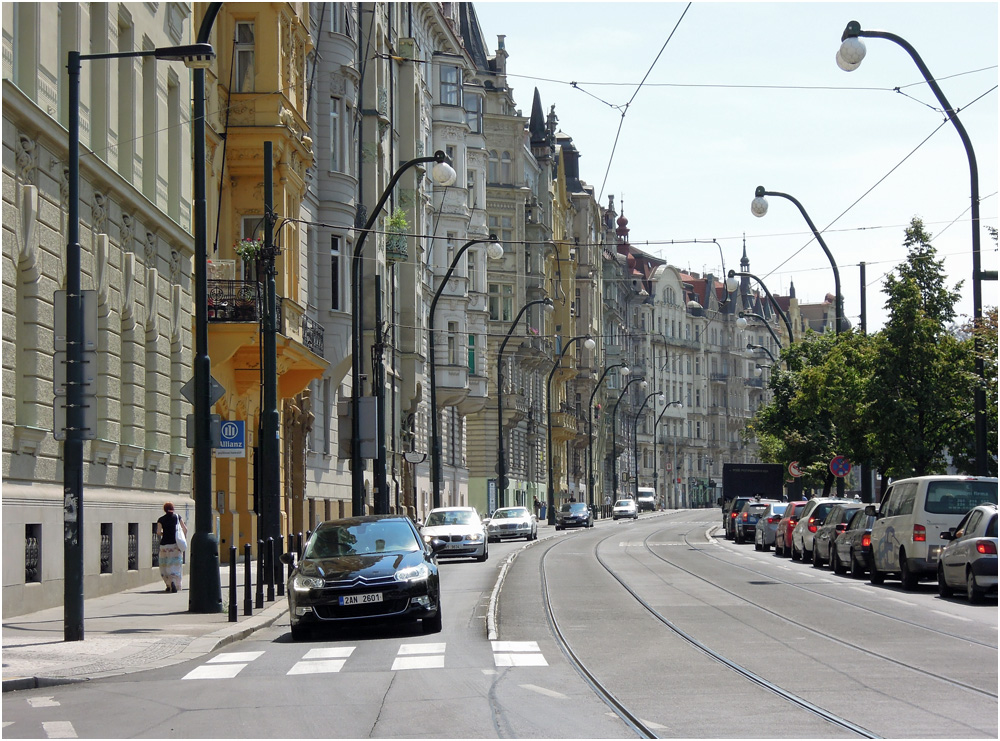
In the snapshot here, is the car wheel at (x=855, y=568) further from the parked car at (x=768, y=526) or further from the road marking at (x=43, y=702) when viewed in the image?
the road marking at (x=43, y=702)

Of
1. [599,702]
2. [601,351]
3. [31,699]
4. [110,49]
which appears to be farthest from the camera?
[601,351]

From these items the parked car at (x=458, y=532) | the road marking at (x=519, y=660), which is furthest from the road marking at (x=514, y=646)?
the parked car at (x=458, y=532)

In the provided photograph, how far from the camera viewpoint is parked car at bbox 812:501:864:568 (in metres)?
32.9

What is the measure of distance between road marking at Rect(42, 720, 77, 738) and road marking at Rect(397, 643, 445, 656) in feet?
16.7

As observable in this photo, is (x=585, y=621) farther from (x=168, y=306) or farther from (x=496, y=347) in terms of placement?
(x=496, y=347)

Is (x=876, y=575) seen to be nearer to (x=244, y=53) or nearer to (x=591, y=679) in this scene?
(x=591, y=679)

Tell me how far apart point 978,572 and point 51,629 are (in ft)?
40.2

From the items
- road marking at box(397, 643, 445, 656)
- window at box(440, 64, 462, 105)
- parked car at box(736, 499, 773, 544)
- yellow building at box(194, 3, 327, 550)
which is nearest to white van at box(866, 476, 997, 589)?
road marking at box(397, 643, 445, 656)

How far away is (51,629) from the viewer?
1933 centimetres

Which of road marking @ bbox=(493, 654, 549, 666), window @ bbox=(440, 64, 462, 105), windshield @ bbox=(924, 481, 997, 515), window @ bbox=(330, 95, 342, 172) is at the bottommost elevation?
road marking @ bbox=(493, 654, 549, 666)

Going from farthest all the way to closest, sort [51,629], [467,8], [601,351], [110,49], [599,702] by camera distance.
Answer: [601,351]
[467,8]
[110,49]
[51,629]
[599,702]

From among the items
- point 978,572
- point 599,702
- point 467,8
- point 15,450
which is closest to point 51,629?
point 15,450

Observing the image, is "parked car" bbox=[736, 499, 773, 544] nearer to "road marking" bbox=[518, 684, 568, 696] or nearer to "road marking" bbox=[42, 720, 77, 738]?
"road marking" bbox=[518, 684, 568, 696]

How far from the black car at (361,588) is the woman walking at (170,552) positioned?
26.6 ft
